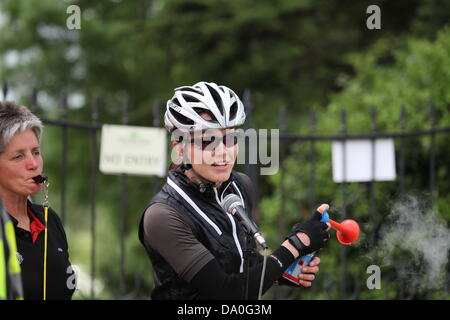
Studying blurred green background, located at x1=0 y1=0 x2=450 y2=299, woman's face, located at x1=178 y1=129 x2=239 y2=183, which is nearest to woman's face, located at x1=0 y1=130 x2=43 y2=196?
woman's face, located at x1=178 y1=129 x2=239 y2=183

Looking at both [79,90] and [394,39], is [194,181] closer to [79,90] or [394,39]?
[394,39]

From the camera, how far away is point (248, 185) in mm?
2920

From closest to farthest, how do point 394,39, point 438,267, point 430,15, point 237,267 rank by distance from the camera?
point 237,267 → point 438,267 → point 430,15 → point 394,39

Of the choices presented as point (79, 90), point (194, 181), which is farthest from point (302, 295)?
point (79, 90)

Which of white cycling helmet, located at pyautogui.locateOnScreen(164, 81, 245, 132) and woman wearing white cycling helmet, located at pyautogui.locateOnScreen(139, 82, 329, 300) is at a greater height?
white cycling helmet, located at pyautogui.locateOnScreen(164, 81, 245, 132)

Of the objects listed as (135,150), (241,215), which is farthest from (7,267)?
(135,150)

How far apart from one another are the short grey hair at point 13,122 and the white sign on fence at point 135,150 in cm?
249

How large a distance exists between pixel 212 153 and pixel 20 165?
77cm

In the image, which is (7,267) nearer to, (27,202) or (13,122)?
(13,122)

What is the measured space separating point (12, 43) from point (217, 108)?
35.0ft

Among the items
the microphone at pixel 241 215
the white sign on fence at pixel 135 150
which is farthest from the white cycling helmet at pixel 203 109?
the white sign on fence at pixel 135 150

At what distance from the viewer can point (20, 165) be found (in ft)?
8.22

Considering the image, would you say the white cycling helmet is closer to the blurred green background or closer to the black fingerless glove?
the black fingerless glove

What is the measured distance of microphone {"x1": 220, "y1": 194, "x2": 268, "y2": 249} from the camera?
2.13 metres
